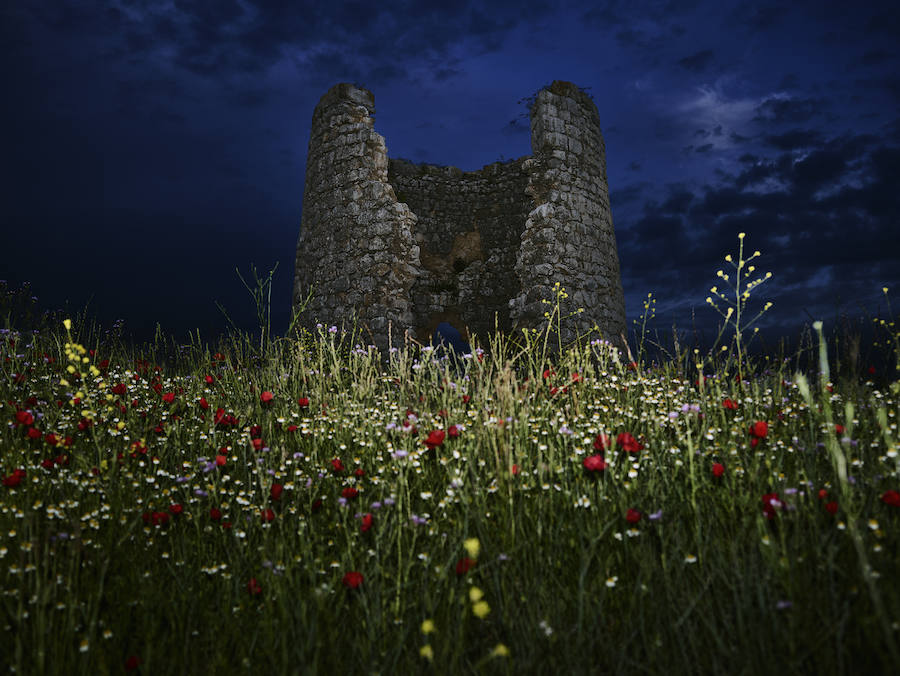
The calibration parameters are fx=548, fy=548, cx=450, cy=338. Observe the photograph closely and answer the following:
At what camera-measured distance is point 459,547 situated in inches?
87.4

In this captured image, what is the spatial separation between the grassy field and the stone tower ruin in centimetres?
522

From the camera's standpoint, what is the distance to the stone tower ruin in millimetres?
8750

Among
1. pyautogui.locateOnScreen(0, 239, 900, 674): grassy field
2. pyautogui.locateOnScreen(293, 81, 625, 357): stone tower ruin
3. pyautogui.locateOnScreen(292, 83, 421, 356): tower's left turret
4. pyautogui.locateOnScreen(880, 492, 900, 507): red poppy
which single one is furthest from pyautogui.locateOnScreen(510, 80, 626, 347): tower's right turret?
pyautogui.locateOnScreen(880, 492, 900, 507): red poppy

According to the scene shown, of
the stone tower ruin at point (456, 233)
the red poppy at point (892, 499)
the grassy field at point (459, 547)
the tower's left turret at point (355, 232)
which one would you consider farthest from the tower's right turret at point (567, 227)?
the red poppy at point (892, 499)

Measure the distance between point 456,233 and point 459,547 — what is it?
8608mm

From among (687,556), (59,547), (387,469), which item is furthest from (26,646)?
(687,556)

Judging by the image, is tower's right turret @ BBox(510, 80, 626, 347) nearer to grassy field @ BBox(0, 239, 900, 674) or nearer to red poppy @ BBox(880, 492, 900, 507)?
grassy field @ BBox(0, 239, 900, 674)

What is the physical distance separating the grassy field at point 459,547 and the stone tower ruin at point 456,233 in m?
5.22

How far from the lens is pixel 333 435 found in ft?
11.6

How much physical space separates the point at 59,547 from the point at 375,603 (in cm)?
151

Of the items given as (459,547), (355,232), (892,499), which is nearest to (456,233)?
(355,232)

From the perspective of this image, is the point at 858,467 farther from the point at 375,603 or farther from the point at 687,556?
the point at 375,603

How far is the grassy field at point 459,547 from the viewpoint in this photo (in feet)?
6.07

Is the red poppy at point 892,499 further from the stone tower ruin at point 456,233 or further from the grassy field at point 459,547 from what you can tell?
the stone tower ruin at point 456,233
